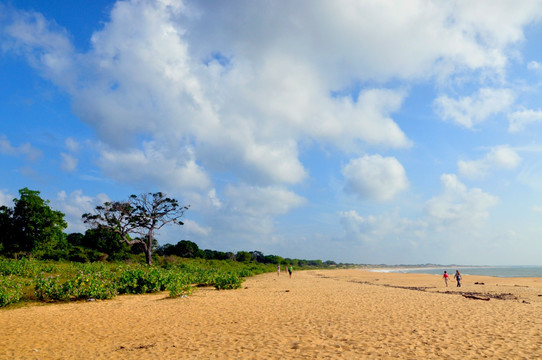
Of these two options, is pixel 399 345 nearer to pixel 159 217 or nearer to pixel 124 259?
pixel 159 217

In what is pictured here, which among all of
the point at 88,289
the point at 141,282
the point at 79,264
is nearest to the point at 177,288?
the point at 141,282

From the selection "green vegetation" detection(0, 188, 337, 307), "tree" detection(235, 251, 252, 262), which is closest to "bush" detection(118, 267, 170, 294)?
"green vegetation" detection(0, 188, 337, 307)

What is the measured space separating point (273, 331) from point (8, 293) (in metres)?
14.3

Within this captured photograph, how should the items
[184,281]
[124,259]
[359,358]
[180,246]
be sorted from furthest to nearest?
[180,246]
[124,259]
[184,281]
[359,358]

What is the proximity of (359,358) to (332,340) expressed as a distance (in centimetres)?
184

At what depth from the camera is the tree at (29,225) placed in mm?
35781

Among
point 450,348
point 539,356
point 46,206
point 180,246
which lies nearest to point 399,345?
point 450,348

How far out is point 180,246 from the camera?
8138 cm

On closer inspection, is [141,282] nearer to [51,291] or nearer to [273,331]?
[51,291]

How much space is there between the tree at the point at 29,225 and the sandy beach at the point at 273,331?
23669 millimetres

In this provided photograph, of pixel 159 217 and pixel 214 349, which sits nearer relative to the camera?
pixel 214 349

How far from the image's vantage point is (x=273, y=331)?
36.8 ft

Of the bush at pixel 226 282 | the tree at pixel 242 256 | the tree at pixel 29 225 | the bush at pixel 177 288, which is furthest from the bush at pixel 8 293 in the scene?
the tree at pixel 242 256

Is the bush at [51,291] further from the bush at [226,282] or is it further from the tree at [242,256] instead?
the tree at [242,256]
